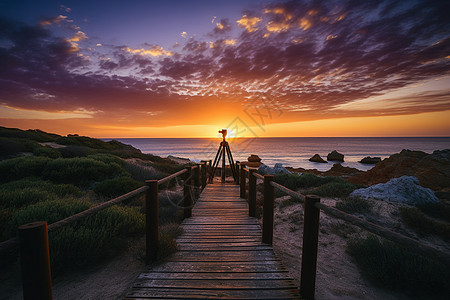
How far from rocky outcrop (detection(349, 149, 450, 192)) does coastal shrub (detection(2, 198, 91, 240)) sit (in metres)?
15.4

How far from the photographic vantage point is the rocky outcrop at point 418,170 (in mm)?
10900

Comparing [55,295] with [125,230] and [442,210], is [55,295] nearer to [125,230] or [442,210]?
[125,230]

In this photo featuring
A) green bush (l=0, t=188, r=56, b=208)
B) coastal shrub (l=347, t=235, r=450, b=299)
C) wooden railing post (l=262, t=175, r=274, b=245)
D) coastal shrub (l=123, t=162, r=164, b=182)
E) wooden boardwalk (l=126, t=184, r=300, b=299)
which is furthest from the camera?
coastal shrub (l=123, t=162, r=164, b=182)

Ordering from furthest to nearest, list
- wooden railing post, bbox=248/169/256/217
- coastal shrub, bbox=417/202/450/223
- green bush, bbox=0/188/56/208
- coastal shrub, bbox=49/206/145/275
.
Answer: coastal shrub, bbox=417/202/450/223
wooden railing post, bbox=248/169/256/217
green bush, bbox=0/188/56/208
coastal shrub, bbox=49/206/145/275

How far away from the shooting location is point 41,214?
4016 millimetres

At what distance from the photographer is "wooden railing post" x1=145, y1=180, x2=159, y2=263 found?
3.34m

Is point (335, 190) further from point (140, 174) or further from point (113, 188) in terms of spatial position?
point (140, 174)

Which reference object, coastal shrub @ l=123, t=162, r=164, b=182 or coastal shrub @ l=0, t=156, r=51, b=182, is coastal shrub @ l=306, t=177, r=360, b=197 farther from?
coastal shrub @ l=0, t=156, r=51, b=182

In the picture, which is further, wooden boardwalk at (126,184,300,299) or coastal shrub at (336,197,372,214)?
coastal shrub at (336,197,372,214)

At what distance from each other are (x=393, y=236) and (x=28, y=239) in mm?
2813

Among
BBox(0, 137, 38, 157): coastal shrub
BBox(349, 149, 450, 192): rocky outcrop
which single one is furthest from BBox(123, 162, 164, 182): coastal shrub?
BBox(349, 149, 450, 192): rocky outcrop

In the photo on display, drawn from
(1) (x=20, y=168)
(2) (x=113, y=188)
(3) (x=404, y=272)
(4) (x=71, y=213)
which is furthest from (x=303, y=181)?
(1) (x=20, y=168)

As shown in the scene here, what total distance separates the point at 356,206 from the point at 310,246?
495 cm

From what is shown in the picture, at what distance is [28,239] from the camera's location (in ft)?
5.11
